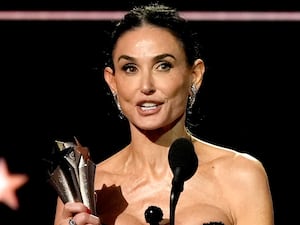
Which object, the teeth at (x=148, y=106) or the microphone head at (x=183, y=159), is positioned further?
the teeth at (x=148, y=106)

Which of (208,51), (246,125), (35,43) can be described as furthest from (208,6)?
(35,43)

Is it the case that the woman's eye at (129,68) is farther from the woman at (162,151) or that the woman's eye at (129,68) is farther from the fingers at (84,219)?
the fingers at (84,219)

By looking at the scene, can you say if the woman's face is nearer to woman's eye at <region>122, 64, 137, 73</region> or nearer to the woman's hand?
woman's eye at <region>122, 64, 137, 73</region>

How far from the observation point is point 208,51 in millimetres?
3072

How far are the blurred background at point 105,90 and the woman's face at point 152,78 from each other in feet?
2.65

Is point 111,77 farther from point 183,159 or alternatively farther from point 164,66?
point 183,159

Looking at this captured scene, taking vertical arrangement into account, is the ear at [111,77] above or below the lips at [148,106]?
above

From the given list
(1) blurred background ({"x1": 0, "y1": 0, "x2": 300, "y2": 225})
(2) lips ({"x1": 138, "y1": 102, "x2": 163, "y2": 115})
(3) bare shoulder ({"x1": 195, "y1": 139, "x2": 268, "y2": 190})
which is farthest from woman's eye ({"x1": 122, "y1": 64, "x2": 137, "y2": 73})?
(1) blurred background ({"x1": 0, "y1": 0, "x2": 300, "y2": 225})

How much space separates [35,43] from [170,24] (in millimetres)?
986

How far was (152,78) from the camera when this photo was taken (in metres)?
2.18

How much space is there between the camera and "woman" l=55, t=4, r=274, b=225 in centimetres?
217

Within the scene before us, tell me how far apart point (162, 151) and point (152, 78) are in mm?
229

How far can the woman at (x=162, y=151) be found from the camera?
2.17 m

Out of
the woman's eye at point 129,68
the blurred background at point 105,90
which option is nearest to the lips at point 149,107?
the woman's eye at point 129,68
